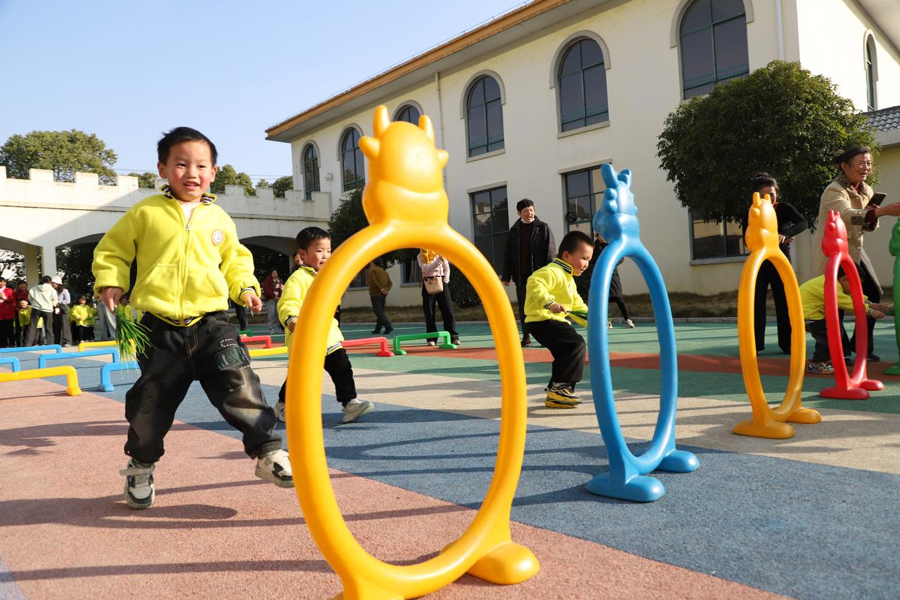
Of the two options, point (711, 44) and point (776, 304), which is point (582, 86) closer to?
point (711, 44)

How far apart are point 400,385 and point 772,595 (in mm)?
4662

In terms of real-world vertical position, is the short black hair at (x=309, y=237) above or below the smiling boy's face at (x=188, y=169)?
below

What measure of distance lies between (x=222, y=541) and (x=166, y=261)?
1.21 metres

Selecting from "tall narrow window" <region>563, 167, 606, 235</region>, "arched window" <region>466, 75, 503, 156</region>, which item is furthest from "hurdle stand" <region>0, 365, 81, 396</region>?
"arched window" <region>466, 75, 503, 156</region>

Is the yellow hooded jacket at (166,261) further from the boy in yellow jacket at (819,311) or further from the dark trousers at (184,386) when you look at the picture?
the boy in yellow jacket at (819,311)

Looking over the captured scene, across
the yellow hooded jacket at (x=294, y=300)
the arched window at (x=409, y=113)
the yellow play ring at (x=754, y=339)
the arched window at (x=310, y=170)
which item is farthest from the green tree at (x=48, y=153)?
the yellow play ring at (x=754, y=339)

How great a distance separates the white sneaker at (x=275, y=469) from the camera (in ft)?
8.89

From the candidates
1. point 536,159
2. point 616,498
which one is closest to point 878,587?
point 616,498

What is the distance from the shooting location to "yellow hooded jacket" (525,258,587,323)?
4.63 m

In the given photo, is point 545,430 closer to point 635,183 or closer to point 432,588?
point 432,588

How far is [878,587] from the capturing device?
1.73 metres

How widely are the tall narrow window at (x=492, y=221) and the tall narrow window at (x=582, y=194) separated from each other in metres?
2.55

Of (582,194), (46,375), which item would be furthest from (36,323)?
(582,194)

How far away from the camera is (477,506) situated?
8.53 feet
